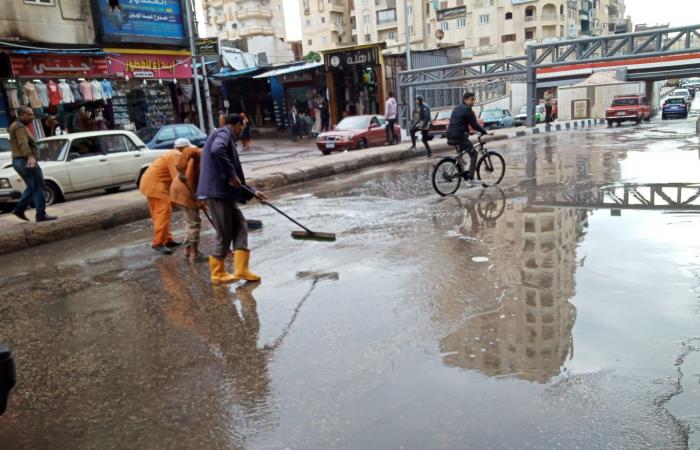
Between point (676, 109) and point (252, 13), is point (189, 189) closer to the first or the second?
point (676, 109)

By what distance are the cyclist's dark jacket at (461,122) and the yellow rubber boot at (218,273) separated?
5.61m

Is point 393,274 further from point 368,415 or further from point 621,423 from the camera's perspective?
point 621,423

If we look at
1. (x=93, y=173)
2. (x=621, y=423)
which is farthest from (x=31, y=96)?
(x=621, y=423)

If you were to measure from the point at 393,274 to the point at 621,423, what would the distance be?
9.58ft

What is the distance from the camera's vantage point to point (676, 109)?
35094 millimetres

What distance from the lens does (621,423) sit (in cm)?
281

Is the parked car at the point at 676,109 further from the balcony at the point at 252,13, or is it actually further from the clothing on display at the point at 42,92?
the balcony at the point at 252,13

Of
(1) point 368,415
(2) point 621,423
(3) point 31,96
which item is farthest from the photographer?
(3) point 31,96

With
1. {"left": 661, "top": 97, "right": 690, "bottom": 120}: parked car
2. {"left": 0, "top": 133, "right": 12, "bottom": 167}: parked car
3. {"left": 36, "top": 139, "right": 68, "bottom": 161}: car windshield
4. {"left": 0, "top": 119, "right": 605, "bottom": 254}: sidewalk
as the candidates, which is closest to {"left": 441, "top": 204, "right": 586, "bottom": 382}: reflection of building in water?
{"left": 0, "top": 119, "right": 605, "bottom": 254}: sidewalk

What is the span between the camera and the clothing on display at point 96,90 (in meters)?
18.0

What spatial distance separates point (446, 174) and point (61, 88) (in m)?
13.1

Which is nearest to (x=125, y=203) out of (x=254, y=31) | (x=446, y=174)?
(x=446, y=174)

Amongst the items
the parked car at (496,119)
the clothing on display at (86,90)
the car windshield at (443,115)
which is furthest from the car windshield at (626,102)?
the clothing on display at (86,90)

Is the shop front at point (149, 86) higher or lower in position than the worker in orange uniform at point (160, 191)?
higher
